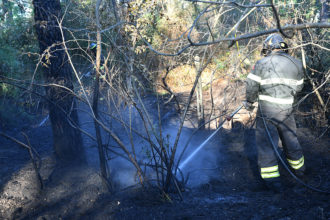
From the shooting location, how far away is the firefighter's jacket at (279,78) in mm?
3771

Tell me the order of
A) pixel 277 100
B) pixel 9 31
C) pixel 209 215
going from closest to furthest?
1. pixel 209 215
2. pixel 277 100
3. pixel 9 31

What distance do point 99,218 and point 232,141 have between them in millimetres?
3694

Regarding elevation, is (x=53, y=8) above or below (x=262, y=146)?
above

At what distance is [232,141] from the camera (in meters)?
5.93

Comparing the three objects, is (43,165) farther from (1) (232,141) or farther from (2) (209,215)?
(1) (232,141)

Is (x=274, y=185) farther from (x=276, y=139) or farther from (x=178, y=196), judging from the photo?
(x=178, y=196)

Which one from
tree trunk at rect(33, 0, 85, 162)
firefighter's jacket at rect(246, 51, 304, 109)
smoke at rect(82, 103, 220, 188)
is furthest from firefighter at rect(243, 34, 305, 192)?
tree trunk at rect(33, 0, 85, 162)

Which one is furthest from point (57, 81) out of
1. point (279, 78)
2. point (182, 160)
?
point (279, 78)

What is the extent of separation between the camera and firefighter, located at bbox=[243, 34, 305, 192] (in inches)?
148

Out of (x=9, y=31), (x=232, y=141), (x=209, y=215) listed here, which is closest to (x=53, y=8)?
(x=209, y=215)

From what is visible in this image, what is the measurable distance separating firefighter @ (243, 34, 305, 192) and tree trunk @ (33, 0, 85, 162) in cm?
308

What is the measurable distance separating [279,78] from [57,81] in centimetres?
376

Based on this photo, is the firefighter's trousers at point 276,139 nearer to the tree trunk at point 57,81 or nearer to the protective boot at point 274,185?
the protective boot at point 274,185


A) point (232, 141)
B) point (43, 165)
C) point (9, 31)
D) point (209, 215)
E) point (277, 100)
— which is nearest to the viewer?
point (209, 215)
